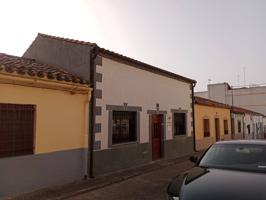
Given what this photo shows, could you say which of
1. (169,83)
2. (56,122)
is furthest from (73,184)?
(169,83)

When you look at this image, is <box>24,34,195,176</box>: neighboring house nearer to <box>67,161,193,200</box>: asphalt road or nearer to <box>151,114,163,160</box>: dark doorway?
<box>151,114,163,160</box>: dark doorway

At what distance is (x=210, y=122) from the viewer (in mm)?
22672

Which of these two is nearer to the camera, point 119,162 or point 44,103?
point 44,103

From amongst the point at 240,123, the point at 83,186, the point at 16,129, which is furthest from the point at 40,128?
the point at 240,123

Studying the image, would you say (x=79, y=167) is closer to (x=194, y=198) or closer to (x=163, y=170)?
(x=163, y=170)

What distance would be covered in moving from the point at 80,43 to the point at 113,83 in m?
1.91

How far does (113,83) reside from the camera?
38.3 feet

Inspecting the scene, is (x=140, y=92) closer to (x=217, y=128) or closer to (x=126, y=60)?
(x=126, y=60)

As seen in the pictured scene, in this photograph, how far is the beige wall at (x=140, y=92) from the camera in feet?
36.6

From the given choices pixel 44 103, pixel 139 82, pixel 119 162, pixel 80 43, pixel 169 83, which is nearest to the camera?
pixel 44 103

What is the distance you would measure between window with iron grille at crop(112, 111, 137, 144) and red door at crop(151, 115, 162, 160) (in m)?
1.72

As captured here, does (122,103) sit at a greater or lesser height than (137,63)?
lesser

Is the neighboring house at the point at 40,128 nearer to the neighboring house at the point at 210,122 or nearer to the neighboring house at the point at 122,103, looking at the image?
the neighboring house at the point at 122,103

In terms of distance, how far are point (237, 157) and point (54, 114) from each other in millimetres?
5438
